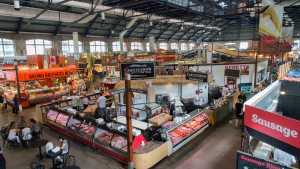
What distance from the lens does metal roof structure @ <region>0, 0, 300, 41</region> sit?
14.1 m

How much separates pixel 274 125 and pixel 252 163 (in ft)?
3.01

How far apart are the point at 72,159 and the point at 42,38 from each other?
61.4 ft

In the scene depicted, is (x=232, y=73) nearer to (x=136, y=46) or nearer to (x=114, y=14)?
(x=114, y=14)

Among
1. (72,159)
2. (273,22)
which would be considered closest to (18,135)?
(72,159)

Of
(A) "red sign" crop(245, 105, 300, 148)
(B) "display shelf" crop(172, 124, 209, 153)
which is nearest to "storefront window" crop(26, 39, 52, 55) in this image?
(B) "display shelf" crop(172, 124, 209, 153)

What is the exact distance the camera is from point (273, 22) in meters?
8.09

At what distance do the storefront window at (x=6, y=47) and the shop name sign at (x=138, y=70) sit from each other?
1835cm

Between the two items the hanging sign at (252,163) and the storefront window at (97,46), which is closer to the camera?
the hanging sign at (252,163)

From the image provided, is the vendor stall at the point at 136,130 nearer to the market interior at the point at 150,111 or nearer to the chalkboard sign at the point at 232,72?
the market interior at the point at 150,111

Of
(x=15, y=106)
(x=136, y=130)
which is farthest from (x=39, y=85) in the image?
(x=136, y=130)

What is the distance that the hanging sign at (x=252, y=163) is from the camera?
12.4 feet

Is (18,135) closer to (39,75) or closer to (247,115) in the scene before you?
(39,75)

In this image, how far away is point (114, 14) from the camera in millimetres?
19203

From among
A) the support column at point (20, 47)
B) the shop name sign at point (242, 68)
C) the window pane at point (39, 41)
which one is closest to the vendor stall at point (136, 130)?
the shop name sign at point (242, 68)
